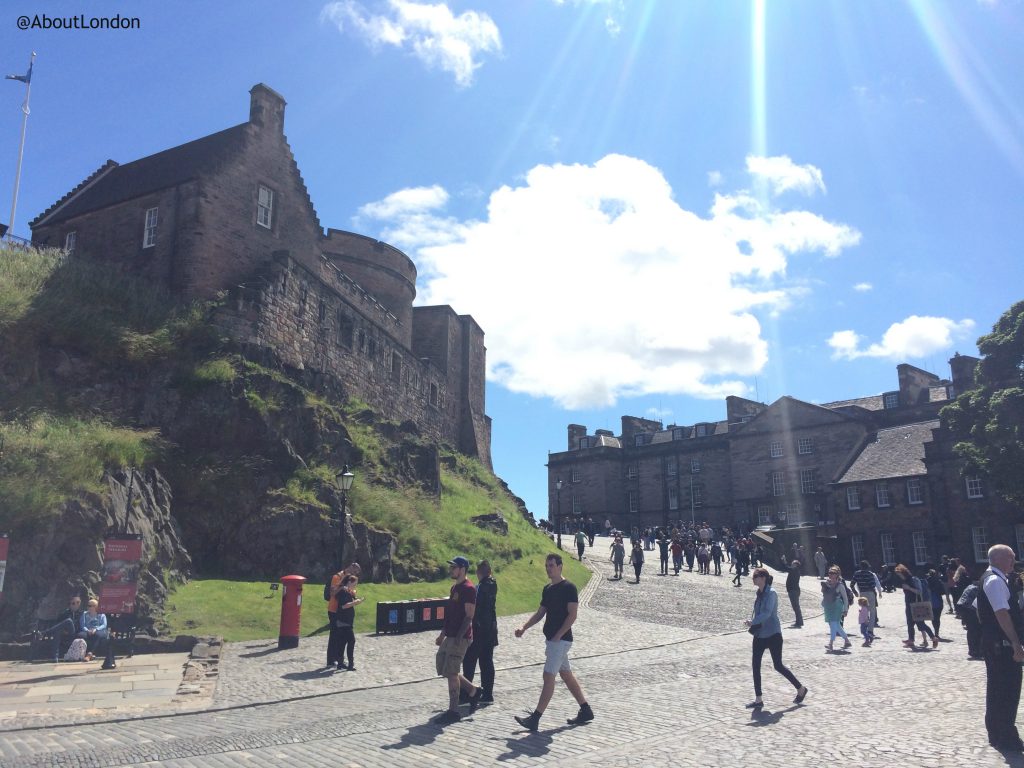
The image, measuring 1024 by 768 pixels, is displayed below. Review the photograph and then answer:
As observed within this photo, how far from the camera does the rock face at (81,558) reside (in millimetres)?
13070

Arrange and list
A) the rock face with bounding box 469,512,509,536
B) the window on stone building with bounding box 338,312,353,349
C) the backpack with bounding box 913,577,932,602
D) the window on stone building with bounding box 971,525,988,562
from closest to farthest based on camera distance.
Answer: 1. the backpack with bounding box 913,577,932,602
2. the rock face with bounding box 469,512,509,536
3. the window on stone building with bounding box 338,312,353,349
4. the window on stone building with bounding box 971,525,988,562

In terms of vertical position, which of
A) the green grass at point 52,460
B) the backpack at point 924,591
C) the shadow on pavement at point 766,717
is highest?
the green grass at point 52,460

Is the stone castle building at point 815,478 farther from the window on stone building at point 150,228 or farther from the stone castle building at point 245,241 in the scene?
the window on stone building at point 150,228

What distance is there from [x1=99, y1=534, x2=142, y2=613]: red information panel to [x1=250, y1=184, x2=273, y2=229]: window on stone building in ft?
53.5

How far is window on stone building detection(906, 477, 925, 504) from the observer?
40938mm

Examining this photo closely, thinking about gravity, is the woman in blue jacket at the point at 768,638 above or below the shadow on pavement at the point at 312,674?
above

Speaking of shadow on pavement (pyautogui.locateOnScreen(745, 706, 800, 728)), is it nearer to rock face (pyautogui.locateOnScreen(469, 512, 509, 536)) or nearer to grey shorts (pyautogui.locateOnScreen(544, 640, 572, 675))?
grey shorts (pyautogui.locateOnScreen(544, 640, 572, 675))

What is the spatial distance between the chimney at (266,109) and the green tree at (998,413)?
30.0 m

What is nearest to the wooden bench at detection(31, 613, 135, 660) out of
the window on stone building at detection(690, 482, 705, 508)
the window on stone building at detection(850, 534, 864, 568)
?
the window on stone building at detection(850, 534, 864, 568)

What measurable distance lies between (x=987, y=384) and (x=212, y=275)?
103 feet

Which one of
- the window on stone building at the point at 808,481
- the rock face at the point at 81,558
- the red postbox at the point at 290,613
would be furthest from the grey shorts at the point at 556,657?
the window on stone building at the point at 808,481

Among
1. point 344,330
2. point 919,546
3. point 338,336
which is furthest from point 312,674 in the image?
point 919,546

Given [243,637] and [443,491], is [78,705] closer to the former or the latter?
[243,637]

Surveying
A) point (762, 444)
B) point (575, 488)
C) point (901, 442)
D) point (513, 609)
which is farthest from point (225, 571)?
point (575, 488)
